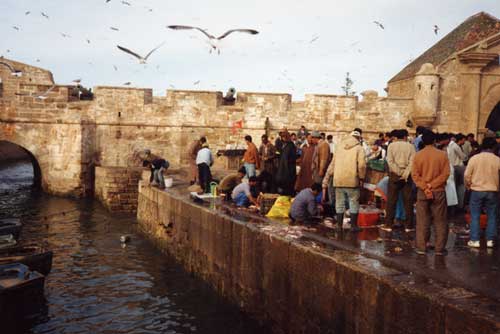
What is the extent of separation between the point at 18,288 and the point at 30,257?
166cm

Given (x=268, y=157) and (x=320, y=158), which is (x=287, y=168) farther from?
(x=268, y=157)

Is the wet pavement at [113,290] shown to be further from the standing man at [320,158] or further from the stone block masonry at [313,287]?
the standing man at [320,158]

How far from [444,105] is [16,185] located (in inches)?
839

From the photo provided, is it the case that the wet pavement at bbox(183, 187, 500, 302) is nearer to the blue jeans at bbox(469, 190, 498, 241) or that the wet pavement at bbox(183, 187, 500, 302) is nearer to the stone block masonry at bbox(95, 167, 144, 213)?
the blue jeans at bbox(469, 190, 498, 241)

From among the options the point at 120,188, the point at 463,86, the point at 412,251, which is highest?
the point at 463,86

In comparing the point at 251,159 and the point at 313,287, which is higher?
the point at 251,159

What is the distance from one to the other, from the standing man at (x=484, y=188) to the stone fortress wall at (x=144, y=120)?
1462 centimetres

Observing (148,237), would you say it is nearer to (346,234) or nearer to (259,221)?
(259,221)

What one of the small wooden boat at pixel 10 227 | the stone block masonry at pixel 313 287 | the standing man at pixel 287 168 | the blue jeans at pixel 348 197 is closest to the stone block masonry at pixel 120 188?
the small wooden boat at pixel 10 227

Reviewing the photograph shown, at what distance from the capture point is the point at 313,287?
6547mm

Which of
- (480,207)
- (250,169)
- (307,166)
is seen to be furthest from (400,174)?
(250,169)

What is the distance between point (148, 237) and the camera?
15.6m

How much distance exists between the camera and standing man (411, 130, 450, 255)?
21.8 ft

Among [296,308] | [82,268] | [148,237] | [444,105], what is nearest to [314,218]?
[296,308]
